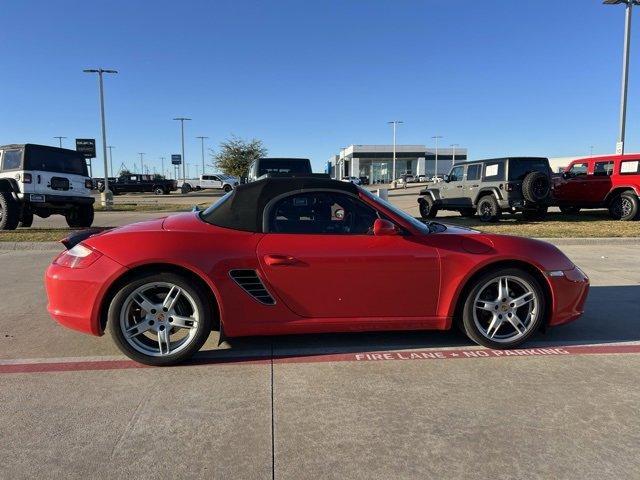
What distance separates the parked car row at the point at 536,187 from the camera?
44.4 ft

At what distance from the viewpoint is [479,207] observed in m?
14.4

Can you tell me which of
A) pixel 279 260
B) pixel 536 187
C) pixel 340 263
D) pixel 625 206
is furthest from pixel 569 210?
pixel 279 260

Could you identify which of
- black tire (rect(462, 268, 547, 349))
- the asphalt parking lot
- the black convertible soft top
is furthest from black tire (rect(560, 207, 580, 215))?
the black convertible soft top

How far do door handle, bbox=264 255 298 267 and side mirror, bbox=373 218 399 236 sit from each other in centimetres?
66

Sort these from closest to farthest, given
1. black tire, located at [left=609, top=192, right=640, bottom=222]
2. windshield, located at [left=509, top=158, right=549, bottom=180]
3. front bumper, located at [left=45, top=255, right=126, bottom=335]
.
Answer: front bumper, located at [left=45, top=255, right=126, bottom=335] < windshield, located at [left=509, top=158, right=549, bottom=180] < black tire, located at [left=609, top=192, right=640, bottom=222]

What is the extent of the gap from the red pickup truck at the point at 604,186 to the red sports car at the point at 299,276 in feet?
39.6

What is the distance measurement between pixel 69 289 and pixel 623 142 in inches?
815

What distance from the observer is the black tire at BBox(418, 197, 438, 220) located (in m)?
16.4

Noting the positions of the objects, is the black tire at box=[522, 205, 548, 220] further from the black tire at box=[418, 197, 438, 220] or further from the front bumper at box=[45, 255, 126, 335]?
the front bumper at box=[45, 255, 126, 335]

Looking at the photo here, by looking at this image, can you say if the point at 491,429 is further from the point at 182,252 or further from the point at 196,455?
the point at 182,252

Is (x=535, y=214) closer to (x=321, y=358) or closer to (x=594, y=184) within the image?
(x=594, y=184)

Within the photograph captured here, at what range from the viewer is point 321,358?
3.81 m

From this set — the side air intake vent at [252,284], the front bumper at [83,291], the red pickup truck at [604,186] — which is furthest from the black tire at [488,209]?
the front bumper at [83,291]

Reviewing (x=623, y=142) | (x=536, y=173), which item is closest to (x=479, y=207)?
(x=536, y=173)
